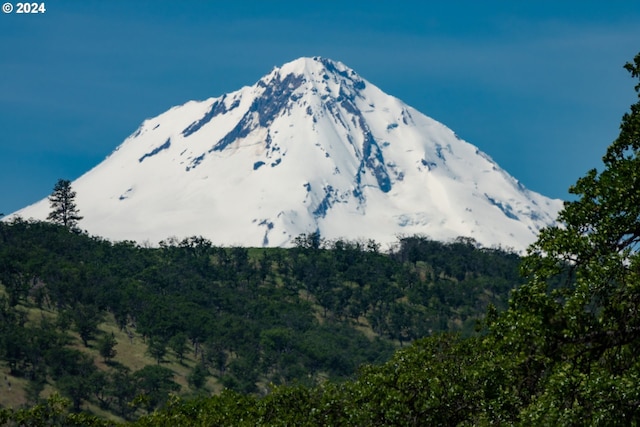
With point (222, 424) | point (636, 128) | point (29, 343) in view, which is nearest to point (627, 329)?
point (636, 128)

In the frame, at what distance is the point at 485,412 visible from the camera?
2970cm

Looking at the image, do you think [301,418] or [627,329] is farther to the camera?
[301,418]

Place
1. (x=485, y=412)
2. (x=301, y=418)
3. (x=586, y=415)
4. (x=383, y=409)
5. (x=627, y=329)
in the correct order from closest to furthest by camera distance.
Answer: (x=586, y=415) → (x=627, y=329) → (x=485, y=412) → (x=383, y=409) → (x=301, y=418)

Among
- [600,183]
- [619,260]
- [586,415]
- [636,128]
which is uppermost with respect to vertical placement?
[636,128]

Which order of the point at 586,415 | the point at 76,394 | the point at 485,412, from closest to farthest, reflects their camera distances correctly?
the point at 586,415 → the point at 485,412 → the point at 76,394

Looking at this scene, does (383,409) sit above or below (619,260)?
below

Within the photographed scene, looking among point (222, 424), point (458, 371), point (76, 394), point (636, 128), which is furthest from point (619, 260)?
point (76, 394)

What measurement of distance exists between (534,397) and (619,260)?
14.1 ft

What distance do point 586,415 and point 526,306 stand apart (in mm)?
4214

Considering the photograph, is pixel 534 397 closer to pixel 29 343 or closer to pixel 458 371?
pixel 458 371

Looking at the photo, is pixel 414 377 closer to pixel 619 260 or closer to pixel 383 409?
pixel 383 409

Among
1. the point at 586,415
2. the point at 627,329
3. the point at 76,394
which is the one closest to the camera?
the point at 586,415

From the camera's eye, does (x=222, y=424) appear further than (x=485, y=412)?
Yes

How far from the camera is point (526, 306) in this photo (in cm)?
2686
